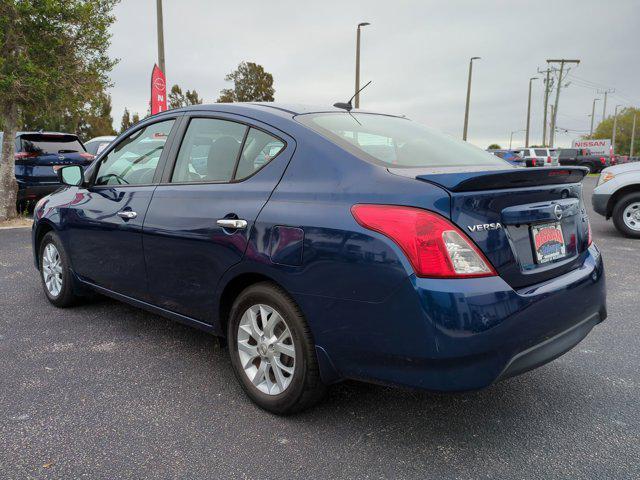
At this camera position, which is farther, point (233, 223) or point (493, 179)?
point (233, 223)

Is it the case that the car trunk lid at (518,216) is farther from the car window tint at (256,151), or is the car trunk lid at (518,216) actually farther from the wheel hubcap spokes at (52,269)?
the wheel hubcap spokes at (52,269)

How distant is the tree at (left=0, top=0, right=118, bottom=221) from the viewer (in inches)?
327

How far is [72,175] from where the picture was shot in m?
4.02

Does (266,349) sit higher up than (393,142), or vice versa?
(393,142)

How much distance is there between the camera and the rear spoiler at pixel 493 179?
6.81 ft

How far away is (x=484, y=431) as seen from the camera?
2443 millimetres

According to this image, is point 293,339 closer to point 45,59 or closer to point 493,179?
point 493,179

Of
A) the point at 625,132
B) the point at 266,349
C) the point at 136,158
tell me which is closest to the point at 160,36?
the point at 136,158

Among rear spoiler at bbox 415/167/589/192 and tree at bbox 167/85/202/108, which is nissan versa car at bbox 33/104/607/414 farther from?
tree at bbox 167/85/202/108

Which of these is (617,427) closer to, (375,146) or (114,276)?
(375,146)

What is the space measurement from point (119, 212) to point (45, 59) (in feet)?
22.9

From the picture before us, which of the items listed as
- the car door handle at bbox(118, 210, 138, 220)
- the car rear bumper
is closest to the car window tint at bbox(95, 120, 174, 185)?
the car door handle at bbox(118, 210, 138, 220)

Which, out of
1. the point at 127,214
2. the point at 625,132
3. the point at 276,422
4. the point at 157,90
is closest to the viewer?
the point at 276,422

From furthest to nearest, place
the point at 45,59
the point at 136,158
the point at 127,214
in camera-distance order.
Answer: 1. the point at 45,59
2. the point at 136,158
3. the point at 127,214
